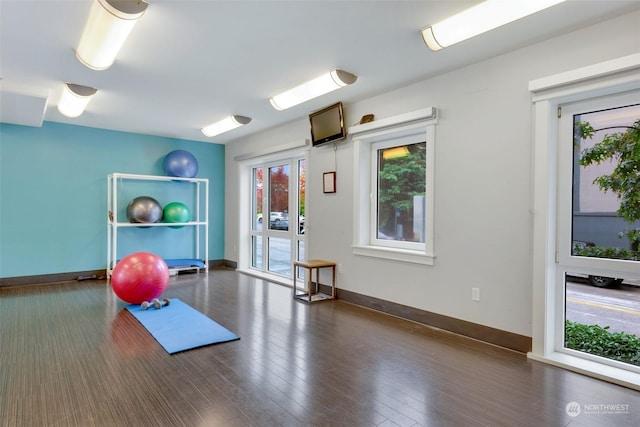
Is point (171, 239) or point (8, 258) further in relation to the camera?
Answer: point (171, 239)

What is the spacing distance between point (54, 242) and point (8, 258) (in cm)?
61

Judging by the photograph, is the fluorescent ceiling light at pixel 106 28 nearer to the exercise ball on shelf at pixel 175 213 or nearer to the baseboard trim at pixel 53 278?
the exercise ball on shelf at pixel 175 213

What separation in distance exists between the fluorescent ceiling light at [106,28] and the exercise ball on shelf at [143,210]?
334 centimetres

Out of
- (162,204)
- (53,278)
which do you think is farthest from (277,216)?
(53,278)

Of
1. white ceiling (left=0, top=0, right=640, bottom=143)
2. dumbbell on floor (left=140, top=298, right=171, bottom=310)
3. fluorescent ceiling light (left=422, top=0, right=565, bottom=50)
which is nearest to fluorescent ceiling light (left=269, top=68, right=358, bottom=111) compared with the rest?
white ceiling (left=0, top=0, right=640, bottom=143)

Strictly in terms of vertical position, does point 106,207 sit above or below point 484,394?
above

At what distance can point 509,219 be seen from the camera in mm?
3160

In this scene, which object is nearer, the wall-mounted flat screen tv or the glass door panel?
the wall-mounted flat screen tv

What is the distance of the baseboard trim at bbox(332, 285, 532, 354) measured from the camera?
3.09 meters

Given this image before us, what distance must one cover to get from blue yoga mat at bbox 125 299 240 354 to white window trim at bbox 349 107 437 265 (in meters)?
1.93

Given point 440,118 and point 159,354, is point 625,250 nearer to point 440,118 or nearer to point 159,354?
point 440,118

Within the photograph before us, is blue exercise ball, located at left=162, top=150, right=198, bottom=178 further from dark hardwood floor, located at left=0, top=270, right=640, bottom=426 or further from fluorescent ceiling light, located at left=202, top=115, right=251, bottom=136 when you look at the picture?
dark hardwood floor, located at left=0, top=270, right=640, bottom=426

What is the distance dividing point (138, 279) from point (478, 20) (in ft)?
14.1

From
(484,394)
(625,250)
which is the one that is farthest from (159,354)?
(625,250)
